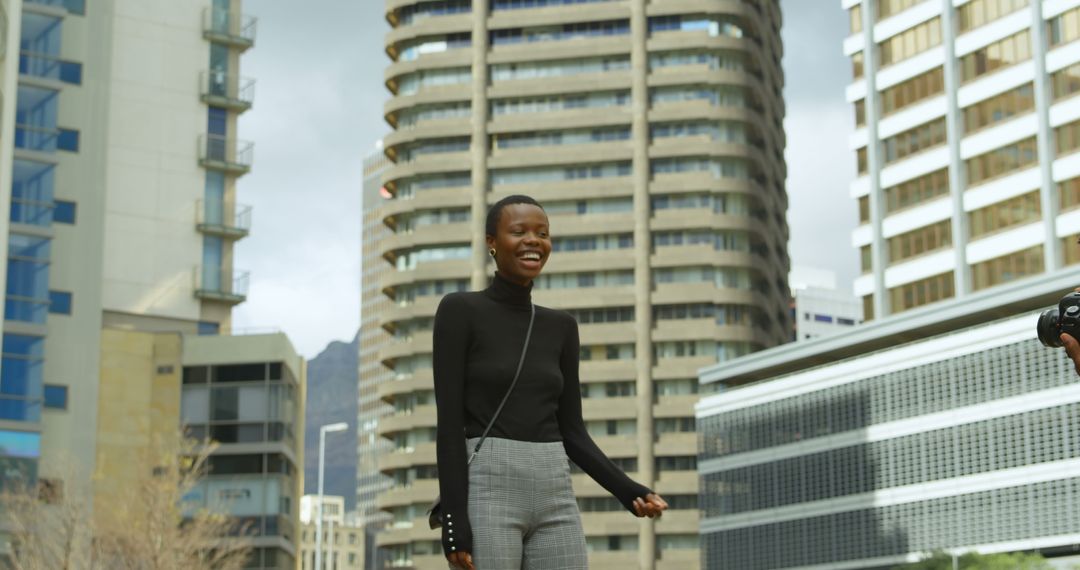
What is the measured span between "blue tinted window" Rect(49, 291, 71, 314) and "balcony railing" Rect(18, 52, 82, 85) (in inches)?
373

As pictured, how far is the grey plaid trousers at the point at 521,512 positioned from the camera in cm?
665

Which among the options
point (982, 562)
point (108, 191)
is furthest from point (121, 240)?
point (982, 562)

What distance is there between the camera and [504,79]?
128500 mm

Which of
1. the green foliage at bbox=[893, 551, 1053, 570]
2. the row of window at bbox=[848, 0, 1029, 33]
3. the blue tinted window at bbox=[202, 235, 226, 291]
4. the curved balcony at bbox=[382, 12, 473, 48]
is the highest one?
the curved balcony at bbox=[382, 12, 473, 48]

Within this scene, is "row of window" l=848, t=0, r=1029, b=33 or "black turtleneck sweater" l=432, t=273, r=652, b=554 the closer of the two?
"black turtleneck sweater" l=432, t=273, r=652, b=554

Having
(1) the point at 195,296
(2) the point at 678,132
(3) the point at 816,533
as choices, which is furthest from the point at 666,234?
(1) the point at 195,296

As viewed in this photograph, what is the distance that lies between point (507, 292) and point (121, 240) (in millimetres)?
78187

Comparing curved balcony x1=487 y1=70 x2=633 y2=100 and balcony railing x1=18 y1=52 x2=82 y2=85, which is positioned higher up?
curved balcony x1=487 y1=70 x2=633 y2=100

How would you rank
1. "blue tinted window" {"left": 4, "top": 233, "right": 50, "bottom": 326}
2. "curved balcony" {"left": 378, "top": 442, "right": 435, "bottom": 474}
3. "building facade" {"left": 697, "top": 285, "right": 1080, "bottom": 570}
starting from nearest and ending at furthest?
"blue tinted window" {"left": 4, "top": 233, "right": 50, "bottom": 326} < "building facade" {"left": 697, "top": 285, "right": 1080, "bottom": 570} < "curved balcony" {"left": 378, "top": 442, "right": 435, "bottom": 474}

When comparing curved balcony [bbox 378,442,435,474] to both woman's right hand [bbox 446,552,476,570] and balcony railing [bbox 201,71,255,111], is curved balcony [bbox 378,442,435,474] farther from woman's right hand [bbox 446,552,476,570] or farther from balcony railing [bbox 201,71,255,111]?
woman's right hand [bbox 446,552,476,570]

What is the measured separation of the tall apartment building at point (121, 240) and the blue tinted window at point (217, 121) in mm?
85

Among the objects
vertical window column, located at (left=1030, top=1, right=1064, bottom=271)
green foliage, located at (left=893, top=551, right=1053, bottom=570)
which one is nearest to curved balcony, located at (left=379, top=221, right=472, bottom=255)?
vertical window column, located at (left=1030, top=1, right=1064, bottom=271)

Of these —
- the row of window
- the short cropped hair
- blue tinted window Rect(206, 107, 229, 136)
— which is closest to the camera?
the short cropped hair

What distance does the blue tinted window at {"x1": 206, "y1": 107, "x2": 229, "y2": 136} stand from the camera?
87.6 m
